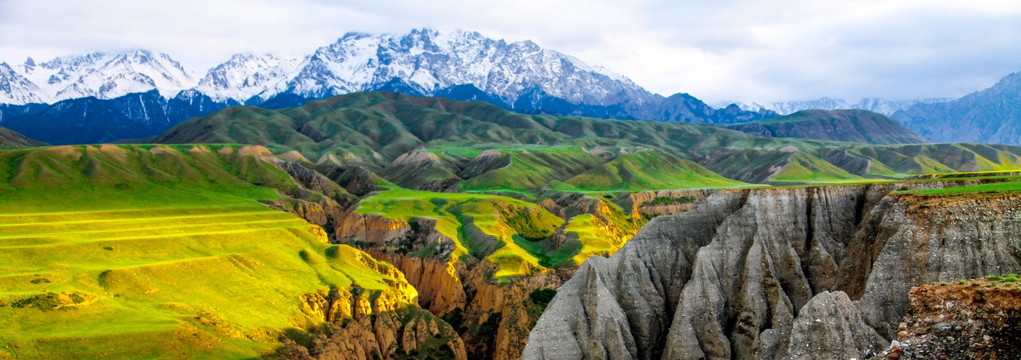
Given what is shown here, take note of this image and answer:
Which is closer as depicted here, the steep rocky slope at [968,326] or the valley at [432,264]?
the steep rocky slope at [968,326]

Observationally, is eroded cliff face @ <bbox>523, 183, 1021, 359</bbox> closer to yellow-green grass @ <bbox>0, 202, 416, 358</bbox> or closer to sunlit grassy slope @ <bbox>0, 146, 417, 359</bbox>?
sunlit grassy slope @ <bbox>0, 146, 417, 359</bbox>

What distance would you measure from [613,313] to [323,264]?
66293mm

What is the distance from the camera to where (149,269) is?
87312 millimetres

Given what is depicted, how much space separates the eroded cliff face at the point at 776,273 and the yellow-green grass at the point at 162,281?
130 ft

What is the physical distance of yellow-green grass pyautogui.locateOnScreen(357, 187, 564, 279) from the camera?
11744cm

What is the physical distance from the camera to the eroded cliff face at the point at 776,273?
118 ft

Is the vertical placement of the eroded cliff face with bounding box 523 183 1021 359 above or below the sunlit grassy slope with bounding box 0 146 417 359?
above

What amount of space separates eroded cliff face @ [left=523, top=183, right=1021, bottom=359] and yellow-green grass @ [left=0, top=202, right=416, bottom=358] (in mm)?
39703

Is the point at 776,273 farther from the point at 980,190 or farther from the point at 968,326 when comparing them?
the point at 968,326

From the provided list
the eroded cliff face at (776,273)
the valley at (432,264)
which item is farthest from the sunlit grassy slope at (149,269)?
the eroded cliff face at (776,273)

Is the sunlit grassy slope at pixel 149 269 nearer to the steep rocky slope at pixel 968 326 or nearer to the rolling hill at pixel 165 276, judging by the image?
the rolling hill at pixel 165 276

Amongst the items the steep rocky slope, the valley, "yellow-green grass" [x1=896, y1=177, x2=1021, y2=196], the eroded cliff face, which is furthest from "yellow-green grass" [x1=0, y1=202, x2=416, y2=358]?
the steep rocky slope

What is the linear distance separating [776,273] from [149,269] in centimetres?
7507

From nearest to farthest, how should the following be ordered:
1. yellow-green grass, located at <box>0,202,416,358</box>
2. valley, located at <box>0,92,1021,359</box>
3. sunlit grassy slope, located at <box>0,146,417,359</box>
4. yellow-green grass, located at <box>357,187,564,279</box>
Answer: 1. valley, located at <box>0,92,1021,359</box>
2. yellow-green grass, located at <box>0,202,416,358</box>
3. sunlit grassy slope, located at <box>0,146,417,359</box>
4. yellow-green grass, located at <box>357,187,564,279</box>
